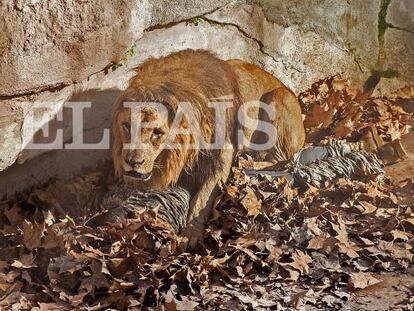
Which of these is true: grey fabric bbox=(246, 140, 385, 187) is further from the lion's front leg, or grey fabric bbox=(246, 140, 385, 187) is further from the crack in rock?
the crack in rock

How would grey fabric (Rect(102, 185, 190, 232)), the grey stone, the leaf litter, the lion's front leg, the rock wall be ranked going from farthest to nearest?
1. the grey stone
2. the lion's front leg
3. grey fabric (Rect(102, 185, 190, 232))
4. the rock wall
5. the leaf litter

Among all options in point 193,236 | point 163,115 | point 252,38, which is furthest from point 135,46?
point 193,236

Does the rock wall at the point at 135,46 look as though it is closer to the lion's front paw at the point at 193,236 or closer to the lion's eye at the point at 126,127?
the lion's eye at the point at 126,127

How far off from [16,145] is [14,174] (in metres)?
0.39

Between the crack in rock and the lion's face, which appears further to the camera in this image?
the crack in rock

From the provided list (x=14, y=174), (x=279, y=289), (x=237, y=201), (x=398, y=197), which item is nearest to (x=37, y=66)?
(x=14, y=174)

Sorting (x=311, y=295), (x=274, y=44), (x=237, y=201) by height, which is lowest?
(x=311, y=295)

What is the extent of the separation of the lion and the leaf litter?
171mm

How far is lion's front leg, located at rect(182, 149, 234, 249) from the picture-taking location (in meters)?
5.77

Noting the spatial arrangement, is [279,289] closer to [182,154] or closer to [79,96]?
[182,154]

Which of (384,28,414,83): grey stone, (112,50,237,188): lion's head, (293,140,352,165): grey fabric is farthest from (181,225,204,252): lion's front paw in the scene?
(384,28,414,83): grey stone

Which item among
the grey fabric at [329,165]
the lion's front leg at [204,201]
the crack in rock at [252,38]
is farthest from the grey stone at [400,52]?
the lion's front leg at [204,201]

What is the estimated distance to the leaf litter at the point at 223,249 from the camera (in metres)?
5.04

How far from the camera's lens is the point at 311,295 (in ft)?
16.9
